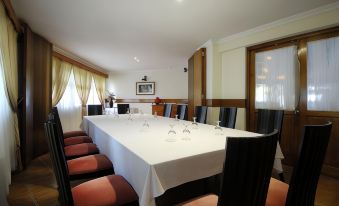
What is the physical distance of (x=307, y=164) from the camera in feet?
3.29

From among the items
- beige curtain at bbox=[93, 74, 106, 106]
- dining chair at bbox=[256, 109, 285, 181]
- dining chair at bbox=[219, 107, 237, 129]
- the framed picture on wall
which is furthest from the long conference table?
the framed picture on wall

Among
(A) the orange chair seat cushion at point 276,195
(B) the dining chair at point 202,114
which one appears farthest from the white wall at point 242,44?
(A) the orange chair seat cushion at point 276,195

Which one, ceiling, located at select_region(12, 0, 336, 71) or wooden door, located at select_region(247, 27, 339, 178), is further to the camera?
wooden door, located at select_region(247, 27, 339, 178)

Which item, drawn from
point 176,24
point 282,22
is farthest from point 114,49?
point 282,22

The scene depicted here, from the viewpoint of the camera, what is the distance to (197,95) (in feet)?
13.9

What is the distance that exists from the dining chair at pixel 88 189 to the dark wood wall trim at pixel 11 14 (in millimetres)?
2206

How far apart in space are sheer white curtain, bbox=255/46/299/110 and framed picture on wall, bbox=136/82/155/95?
4509mm

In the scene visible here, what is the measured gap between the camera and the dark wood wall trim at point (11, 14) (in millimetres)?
2261

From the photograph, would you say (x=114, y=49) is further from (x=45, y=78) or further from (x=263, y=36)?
(x=263, y=36)

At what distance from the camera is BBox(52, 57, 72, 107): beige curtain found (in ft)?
14.0

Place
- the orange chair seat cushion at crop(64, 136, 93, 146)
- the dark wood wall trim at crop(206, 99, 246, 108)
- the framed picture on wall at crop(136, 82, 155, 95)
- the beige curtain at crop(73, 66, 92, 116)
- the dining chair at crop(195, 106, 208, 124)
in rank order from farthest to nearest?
the framed picture on wall at crop(136, 82, 155, 95)
the beige curtain at crop(73, 66, 92, 116)
the dark wood wall trim at crop(206, 99, 246, 108)
the dining chair at crop(195, 106, 208, 124)
the orange chair seat cushion at crop(64, 136, 93, 146)

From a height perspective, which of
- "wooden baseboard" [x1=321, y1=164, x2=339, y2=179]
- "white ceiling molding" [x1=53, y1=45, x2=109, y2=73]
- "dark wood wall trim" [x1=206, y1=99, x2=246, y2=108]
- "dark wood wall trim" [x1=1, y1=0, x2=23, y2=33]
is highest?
"white ceiling molding" [x1=53, y1=45, x2=109, y2=73]

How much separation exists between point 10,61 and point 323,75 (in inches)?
178

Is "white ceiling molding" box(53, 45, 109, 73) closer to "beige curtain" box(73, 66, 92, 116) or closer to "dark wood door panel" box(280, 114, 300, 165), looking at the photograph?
"beige curtain" box(73, 66, 92, 116)
